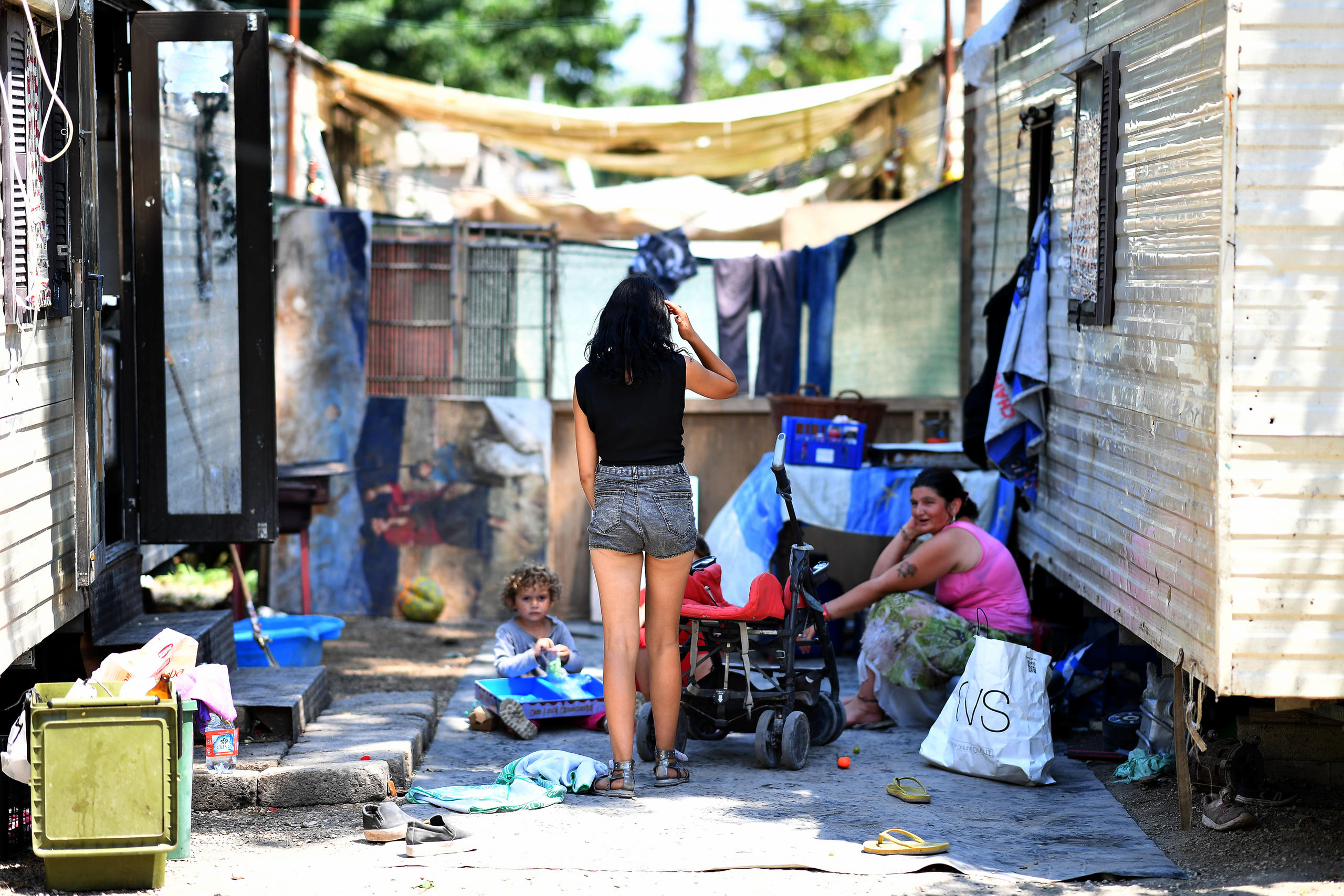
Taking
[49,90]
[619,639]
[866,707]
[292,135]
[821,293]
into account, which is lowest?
[866,707]

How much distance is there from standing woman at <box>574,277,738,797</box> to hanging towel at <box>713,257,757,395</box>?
4.34 meters

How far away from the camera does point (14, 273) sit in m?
4.39

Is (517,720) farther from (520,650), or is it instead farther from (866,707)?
(866,707)

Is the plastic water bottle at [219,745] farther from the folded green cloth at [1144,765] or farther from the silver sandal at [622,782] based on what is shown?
the folded green cloth at [1144,765]

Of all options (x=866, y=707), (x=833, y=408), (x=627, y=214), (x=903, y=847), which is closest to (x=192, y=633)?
(x=866, y=707)

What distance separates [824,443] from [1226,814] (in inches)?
151

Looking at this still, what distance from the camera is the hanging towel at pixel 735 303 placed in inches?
375

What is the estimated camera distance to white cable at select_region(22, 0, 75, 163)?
4504 mm

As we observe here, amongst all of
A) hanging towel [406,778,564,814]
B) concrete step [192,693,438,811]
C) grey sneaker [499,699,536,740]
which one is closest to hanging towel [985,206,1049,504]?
grey sneaker [499,699,536,740]

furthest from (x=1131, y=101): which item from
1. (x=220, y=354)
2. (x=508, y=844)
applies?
(x=220, y=354)

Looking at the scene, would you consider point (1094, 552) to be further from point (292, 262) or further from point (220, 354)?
point (292, 262)

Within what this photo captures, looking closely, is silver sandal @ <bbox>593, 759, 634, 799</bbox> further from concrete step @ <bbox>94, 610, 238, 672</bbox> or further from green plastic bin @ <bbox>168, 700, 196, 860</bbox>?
concrete step @ <bbox>94, 610, 238, 672</bbox>

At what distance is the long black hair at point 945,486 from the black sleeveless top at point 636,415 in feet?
6.35

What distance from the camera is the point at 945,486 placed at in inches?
259
